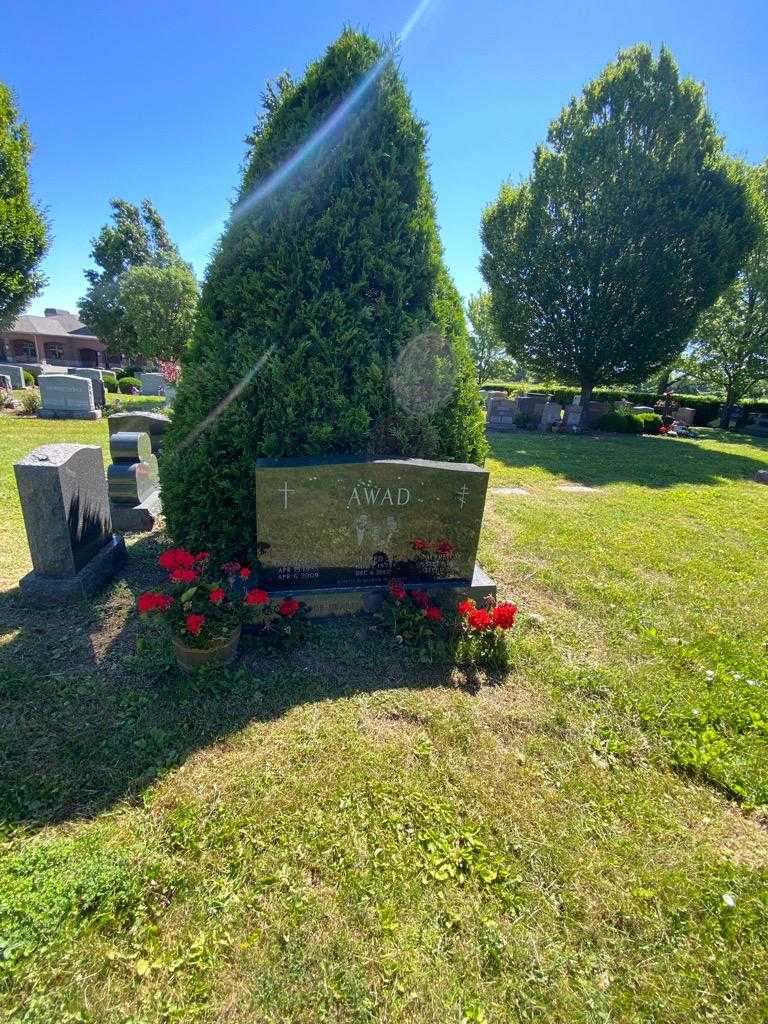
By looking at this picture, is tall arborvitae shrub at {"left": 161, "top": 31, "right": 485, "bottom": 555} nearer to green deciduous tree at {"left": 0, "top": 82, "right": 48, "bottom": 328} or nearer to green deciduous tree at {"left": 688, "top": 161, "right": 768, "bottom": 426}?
green deciduous tree at {"left": 0, "top": 82, "right": 48, "bottom": 328}

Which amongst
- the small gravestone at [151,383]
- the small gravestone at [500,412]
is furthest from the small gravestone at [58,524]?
the small gravestone at [151,383]

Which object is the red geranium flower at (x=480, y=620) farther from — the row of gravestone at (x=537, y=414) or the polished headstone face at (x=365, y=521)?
the row of gravestone at (x=537, y=414)

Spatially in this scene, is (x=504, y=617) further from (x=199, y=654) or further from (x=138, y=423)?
(x=138, y=423)

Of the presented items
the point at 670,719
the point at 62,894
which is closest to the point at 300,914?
the point at 62,894

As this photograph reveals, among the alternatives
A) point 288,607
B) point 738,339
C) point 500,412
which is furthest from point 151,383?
point 738,339

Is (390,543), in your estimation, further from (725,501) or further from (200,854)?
(725,501)

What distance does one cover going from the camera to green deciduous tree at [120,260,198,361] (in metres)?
22.4

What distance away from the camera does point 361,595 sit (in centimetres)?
407

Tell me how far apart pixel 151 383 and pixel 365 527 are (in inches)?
1227

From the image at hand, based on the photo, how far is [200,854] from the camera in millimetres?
2053

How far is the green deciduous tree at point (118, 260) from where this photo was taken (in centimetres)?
3628

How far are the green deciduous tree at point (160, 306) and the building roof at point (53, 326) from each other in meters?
27.9

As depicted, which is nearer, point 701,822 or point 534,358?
point 701,822

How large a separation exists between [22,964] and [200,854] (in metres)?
0.65
